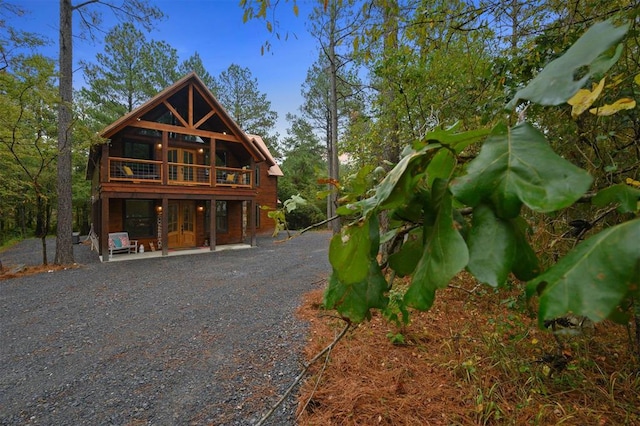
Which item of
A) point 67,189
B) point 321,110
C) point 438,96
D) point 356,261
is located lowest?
point 356,261

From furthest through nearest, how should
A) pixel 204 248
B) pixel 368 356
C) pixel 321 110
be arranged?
pixel 321 110
pixel 204 248
pixel 368 356

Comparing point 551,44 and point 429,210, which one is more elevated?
point 551,44

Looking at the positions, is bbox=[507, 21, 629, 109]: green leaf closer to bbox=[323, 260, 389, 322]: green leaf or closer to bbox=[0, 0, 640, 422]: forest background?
bbox=[0, 0, 640, 422]: forest background

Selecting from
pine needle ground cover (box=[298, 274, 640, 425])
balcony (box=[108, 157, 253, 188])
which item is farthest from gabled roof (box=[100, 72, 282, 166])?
pine needle ground cover (box=[298, 274, 640, 425])

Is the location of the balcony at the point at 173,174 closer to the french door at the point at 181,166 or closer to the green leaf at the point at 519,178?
the french door at the point at 181,166

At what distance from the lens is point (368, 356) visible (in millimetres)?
3205

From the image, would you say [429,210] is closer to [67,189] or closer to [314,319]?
[314,319]

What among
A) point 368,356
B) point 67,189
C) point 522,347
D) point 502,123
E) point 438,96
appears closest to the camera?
→ point 502,123

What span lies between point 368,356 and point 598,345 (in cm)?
208

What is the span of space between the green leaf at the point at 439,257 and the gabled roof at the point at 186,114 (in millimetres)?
11804

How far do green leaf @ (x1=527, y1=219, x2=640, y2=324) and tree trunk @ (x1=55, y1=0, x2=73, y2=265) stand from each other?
11825 millimetres

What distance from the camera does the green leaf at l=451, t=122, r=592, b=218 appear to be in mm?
330

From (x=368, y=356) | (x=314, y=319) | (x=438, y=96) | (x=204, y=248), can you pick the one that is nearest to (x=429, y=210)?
(x=368, y=356)

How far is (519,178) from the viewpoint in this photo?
0.35 meters
